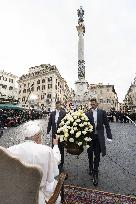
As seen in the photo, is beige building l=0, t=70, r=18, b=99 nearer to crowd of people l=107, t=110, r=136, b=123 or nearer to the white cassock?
crowd of people l=107, t=110, r=136, b=123

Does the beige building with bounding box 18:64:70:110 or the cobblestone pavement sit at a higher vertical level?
the beige building with bounding box 18:64:70:110

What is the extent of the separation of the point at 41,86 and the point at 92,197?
83045mm

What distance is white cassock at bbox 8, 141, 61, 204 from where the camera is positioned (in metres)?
3.12

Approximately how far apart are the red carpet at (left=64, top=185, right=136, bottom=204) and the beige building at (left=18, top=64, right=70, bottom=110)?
75443 millimetres

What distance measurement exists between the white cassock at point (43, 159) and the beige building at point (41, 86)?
3053 inches

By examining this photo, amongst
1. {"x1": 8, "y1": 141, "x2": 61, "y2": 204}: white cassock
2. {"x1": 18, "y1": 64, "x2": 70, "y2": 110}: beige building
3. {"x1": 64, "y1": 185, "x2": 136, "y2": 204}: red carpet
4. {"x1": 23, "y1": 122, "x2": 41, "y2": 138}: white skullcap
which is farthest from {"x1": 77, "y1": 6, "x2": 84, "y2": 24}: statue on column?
{"x1": 8, "y1": 141, "x2": 61, "y2": 204}: white cassock

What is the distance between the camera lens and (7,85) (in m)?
89.4

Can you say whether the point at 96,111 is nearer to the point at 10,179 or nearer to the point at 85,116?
the point at 85,116

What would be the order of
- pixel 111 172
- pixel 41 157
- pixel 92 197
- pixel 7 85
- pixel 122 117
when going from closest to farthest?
pixel 41 157 < pixel 92 197 < pixel 111 172 < pixel 122 117 < pixel 7 85

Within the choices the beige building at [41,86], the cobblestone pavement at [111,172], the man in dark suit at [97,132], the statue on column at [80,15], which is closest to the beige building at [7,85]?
the beige building at [41,86]

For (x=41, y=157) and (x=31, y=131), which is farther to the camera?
(x=31, y=131)

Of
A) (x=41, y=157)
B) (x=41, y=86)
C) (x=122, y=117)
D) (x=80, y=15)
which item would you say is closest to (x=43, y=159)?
(x=41, y=157)

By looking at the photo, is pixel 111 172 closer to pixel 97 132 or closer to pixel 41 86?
pixel 97 132

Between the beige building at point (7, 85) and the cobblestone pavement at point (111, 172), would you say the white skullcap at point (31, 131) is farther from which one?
the beige building at point (7, 85)
